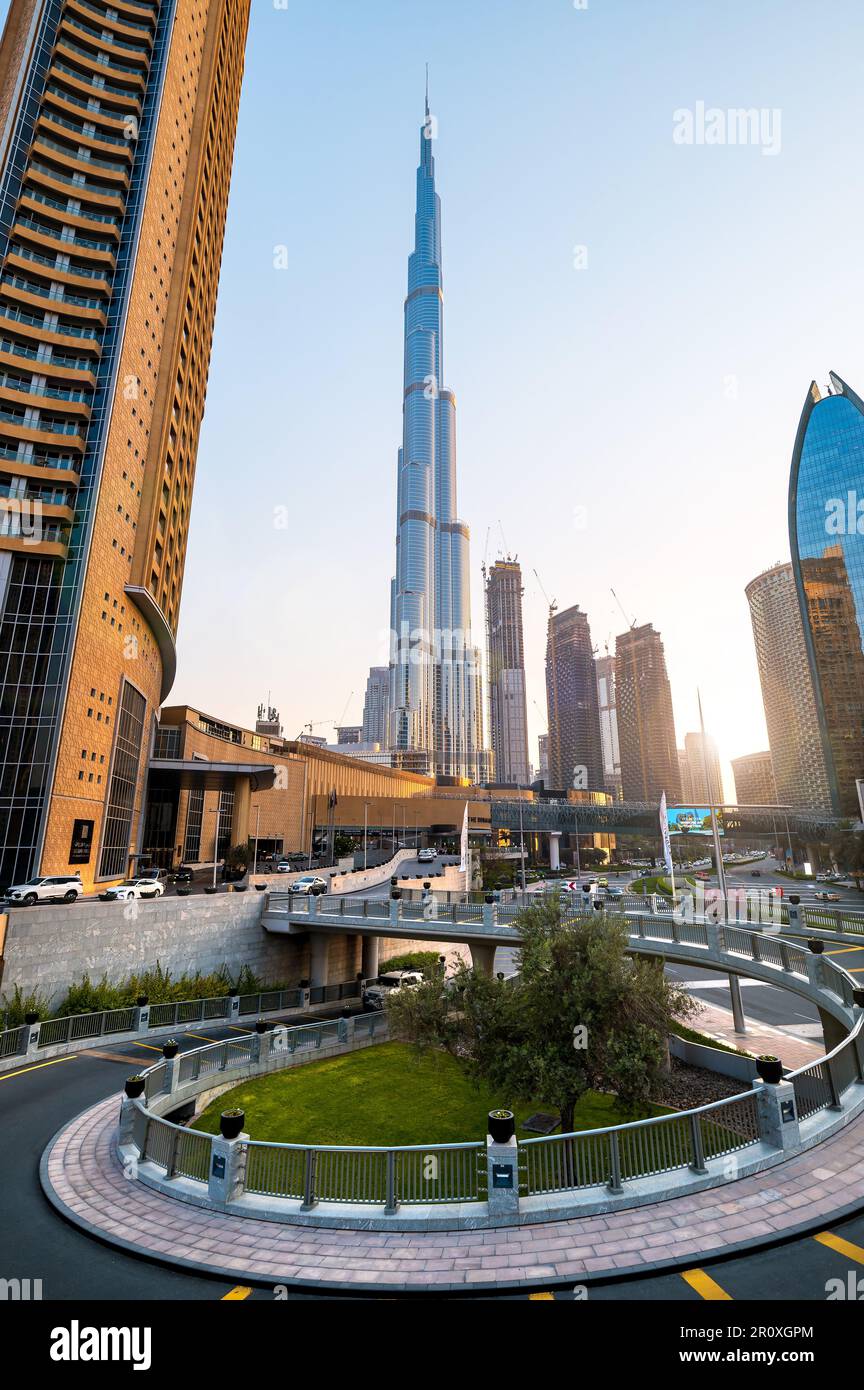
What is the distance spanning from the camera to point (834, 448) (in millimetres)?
134125

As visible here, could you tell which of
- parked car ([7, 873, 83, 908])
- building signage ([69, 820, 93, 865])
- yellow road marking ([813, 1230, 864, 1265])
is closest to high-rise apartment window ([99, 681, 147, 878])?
building signage ([69, 820, 93, 865])

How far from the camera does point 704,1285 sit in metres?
8.03

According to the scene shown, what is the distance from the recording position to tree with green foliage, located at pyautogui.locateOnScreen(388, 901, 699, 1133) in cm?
1655

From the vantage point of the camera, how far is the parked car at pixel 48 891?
1265 inches

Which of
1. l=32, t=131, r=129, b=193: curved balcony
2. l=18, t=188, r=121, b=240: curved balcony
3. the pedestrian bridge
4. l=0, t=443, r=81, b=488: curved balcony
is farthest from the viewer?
l=32, t=131, r=129, b=193: curved balcony

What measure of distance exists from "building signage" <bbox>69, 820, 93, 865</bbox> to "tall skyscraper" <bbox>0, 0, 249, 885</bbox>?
0.17 metres

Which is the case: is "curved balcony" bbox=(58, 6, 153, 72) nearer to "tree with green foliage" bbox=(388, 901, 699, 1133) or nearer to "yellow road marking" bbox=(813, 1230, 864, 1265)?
"tree with green foliage" bbox=(388, 901, 699, 1133)

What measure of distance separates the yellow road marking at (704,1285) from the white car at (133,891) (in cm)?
3097

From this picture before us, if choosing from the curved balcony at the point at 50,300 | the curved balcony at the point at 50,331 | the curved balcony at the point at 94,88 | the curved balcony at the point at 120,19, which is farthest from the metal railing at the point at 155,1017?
the curved balcony at the point at 120,19

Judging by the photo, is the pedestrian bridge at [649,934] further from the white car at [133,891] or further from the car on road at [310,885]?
the white car at [133,891]

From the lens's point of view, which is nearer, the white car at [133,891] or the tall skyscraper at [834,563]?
the white car at [133,891]

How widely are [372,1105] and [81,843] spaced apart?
32103 millimetres
